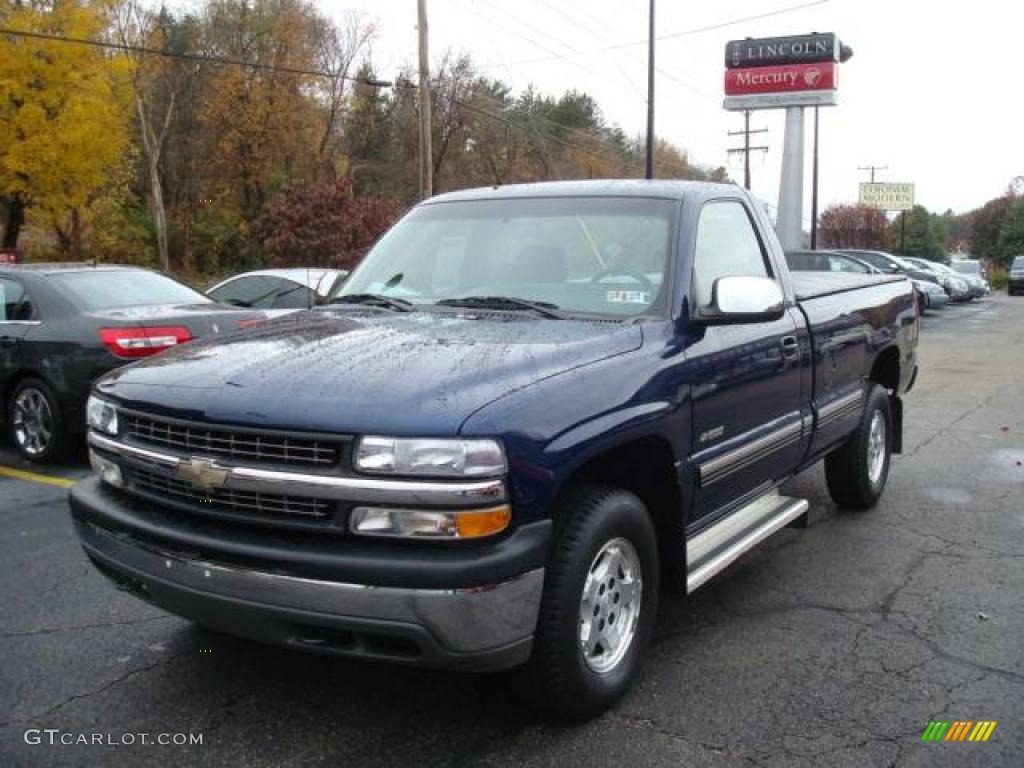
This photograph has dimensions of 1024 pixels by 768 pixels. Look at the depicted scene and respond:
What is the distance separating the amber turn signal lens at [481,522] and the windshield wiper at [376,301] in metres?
1.50

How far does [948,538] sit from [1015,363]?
11027 millimetres

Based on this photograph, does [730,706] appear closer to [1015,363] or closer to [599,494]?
[599,494]

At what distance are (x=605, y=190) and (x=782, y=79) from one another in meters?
31.6

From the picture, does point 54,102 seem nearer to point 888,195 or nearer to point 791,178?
point 791,178

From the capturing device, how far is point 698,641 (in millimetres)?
3979

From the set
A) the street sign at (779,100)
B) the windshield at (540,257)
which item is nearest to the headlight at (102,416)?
the windshield at (540,257)

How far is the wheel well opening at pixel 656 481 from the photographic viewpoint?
335 cm

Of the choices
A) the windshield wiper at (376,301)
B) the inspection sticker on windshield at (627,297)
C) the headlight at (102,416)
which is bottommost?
the headlight at (102,416)

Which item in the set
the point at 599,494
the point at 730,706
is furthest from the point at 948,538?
the point at 599,494

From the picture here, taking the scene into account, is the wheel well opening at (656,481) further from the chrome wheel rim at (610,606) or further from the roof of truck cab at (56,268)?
the roof of truck cab at (56,268)

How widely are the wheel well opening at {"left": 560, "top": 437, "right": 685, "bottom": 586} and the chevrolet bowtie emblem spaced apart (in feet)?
3.95

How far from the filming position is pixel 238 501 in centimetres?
292

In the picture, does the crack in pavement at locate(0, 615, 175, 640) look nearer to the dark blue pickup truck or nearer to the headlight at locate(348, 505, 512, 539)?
the dark blue pickup truck

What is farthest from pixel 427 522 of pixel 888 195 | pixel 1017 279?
pixel 888 195
